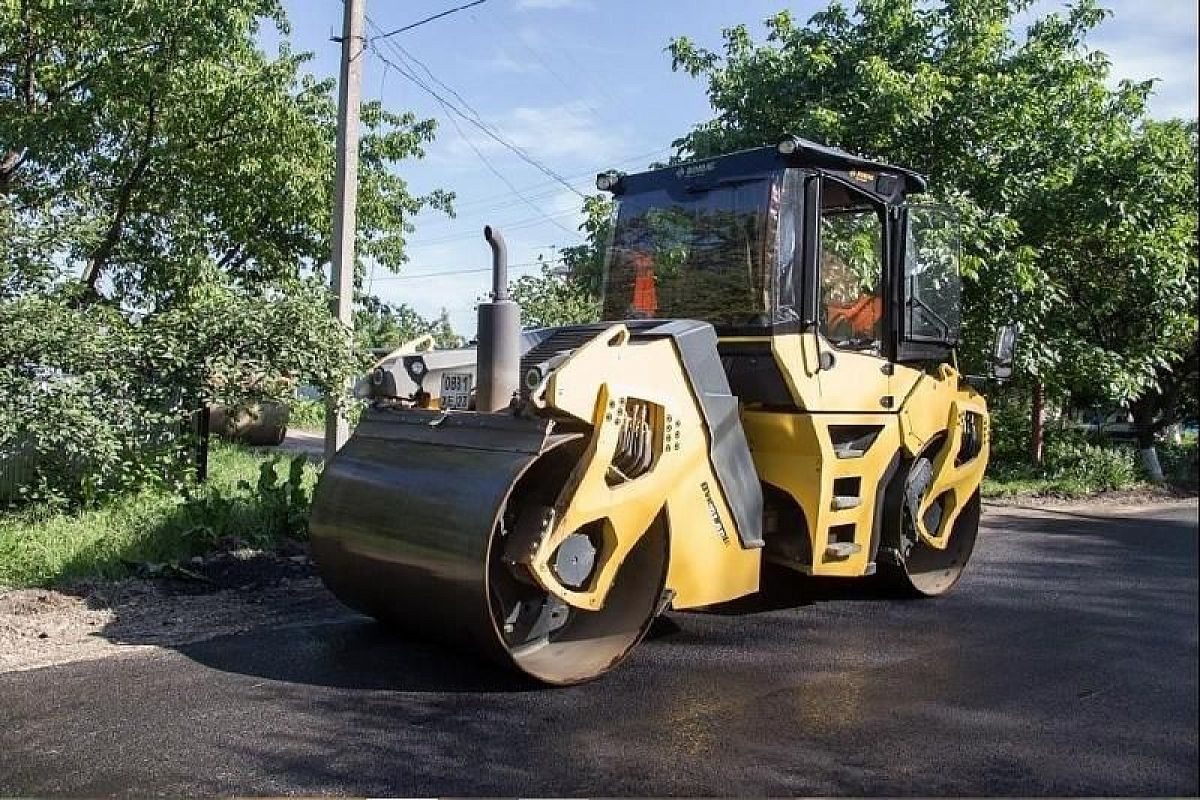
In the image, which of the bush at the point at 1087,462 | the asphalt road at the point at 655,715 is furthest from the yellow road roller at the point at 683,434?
the bush at the point at 1087,462

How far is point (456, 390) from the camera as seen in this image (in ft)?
17.9

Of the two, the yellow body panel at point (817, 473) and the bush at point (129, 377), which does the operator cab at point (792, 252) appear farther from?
the bush at point (129, 377)

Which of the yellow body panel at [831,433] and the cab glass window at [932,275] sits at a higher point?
the cab glass window at [932,275]

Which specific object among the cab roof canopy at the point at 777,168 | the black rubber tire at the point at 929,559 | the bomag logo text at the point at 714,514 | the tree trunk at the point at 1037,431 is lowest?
the black rubber tire at the point at 929,559

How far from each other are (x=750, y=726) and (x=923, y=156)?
395 inches

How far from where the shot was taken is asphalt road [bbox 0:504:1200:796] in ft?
12.4

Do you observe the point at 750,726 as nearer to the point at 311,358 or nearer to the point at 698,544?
the point at 698,544

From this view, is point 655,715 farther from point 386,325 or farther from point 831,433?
point 386,325

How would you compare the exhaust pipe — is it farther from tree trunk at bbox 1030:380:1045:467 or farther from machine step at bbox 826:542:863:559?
tree trunk at bbox 1030:380:1045:467

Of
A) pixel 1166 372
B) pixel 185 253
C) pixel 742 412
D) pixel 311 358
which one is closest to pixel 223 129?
pixel 185 253

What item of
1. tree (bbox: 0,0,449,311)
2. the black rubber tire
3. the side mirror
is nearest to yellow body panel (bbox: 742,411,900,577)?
the black rubber tire

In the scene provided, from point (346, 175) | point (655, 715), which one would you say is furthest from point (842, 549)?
point (346, 175)

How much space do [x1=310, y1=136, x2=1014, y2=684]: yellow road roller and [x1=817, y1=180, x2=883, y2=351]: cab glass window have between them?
1 centimetres

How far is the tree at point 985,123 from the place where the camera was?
12180 millimetres
